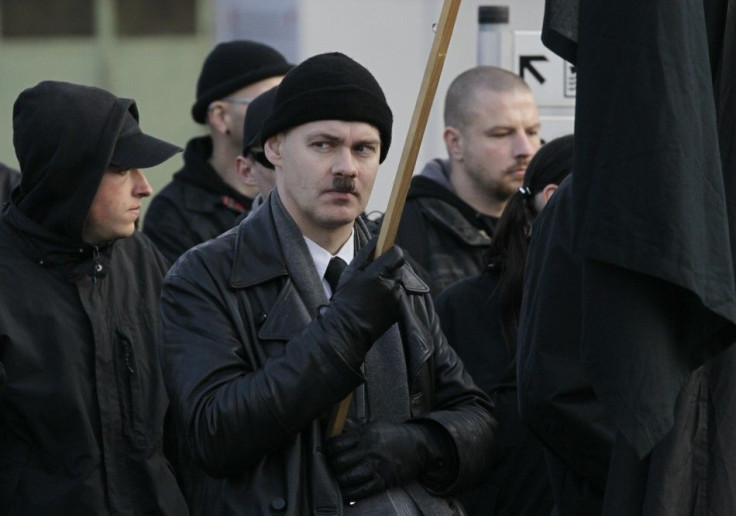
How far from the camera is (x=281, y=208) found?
343 centimetres

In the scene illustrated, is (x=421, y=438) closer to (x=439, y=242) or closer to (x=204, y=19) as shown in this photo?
(x=439, y=242)

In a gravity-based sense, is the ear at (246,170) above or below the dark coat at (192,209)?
above

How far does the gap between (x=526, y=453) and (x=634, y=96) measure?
2.24 meters

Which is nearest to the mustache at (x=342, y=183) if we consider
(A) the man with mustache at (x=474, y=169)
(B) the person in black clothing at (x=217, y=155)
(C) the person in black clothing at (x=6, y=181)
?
(A) the man with mustache at (x=474, y=169)

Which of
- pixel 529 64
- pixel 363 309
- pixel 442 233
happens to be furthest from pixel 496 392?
pixel 529 64

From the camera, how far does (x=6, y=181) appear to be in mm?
5340

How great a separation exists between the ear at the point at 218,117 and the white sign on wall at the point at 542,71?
133 cm

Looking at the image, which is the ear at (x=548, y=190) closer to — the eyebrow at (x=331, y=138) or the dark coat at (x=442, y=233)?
the dark coat at (x=442, y=233)

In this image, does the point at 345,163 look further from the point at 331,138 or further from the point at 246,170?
the point at 246,170

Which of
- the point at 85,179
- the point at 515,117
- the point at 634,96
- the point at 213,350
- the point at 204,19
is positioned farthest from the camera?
the point at 204,19

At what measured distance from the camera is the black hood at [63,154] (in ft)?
13.5

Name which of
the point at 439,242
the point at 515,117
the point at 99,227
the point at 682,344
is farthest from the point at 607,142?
the point at 515,117

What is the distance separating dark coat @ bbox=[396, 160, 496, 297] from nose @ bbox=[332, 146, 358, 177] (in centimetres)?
187

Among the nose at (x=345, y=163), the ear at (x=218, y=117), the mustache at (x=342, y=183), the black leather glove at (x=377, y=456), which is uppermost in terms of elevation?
the nose at (x=345, y=163)
